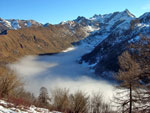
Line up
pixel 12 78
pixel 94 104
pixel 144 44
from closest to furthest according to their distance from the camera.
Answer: pixel 144 44, pixel 12 78, pixel 94 104

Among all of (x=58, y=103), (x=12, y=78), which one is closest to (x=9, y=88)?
(x=12, y=78)

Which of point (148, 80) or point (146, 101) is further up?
point (148, 80)

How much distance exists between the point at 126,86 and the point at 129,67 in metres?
3.04

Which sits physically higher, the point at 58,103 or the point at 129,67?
the point at 129,67

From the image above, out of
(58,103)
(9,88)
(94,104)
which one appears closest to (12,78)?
(9,88)

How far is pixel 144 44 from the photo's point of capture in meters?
12.4

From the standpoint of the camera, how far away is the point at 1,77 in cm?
3027

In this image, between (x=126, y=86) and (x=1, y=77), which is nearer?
(x=126, y=86)

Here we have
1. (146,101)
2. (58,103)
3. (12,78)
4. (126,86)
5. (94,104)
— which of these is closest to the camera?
(146,101)

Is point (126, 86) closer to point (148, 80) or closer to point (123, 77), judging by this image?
point (123, 77)

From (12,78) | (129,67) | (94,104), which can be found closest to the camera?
(129,67)

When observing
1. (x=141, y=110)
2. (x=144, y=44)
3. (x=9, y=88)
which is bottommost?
(x=141, y=110)

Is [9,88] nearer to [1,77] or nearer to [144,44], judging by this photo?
[1,77]

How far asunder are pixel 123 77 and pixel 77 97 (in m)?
22.7
